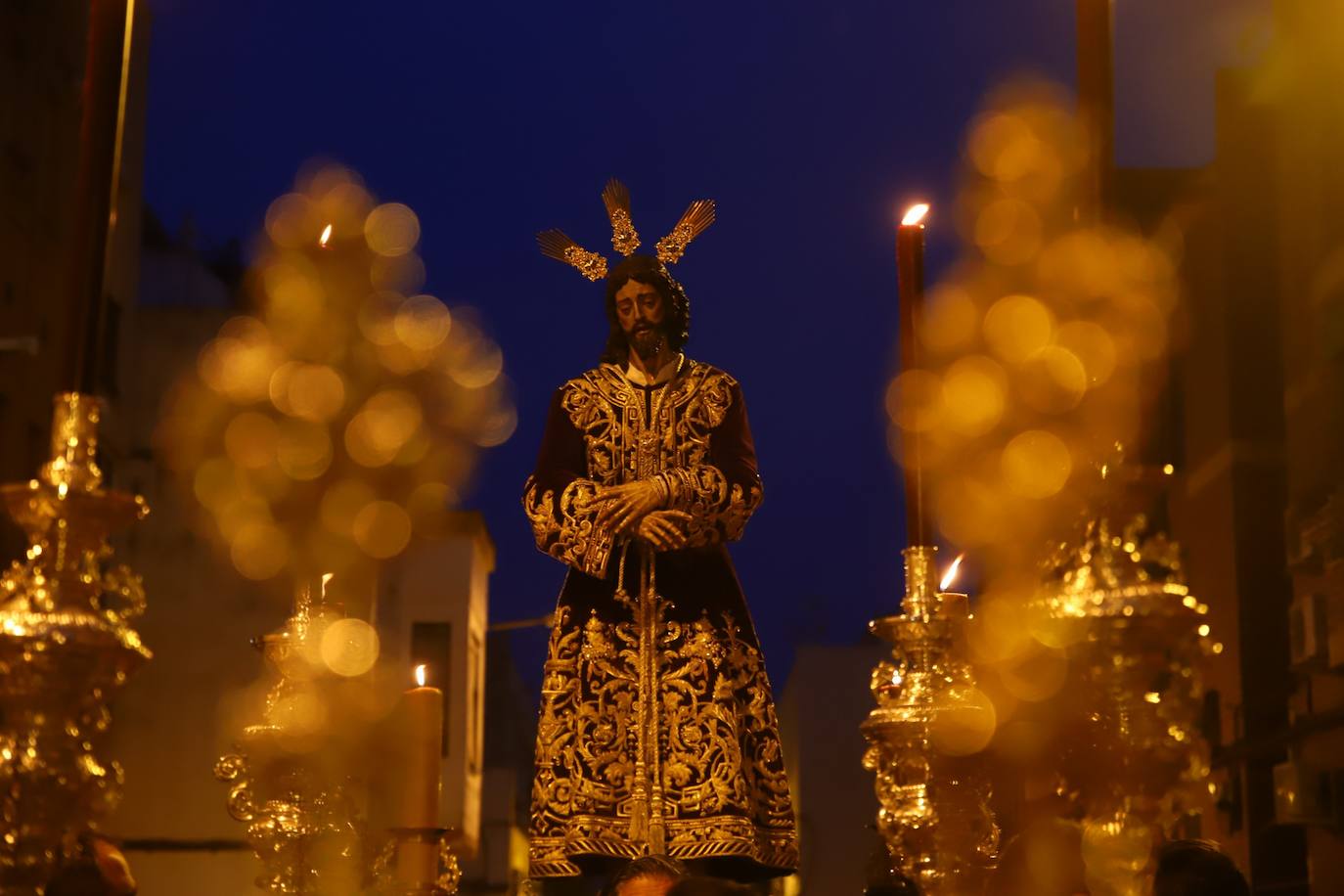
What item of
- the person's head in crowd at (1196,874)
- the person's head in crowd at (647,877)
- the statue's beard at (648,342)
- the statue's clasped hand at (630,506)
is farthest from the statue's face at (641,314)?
the person's head in crowd at (1196,874)

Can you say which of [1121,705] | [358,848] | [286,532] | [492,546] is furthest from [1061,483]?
[492,546]

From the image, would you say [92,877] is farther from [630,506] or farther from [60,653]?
[630,506]

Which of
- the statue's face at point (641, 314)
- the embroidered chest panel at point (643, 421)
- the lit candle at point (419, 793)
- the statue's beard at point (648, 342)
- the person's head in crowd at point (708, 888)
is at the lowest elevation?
the person's head in crowd at point (708, 888)

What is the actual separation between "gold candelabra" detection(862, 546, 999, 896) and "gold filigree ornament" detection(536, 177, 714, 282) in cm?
251

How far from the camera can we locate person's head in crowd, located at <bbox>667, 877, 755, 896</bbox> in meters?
2.79

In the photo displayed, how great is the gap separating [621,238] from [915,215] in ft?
7.17

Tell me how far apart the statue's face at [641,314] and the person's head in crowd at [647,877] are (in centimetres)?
176

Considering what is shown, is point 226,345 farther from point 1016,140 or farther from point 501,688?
point 501,688

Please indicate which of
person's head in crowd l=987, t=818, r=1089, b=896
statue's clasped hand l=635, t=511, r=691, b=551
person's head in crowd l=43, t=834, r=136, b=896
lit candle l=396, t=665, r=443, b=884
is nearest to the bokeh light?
lit candle l=396, t=665, r=443, b=884

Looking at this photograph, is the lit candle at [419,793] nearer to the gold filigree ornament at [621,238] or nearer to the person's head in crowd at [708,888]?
the person's head in crowd at [708,888]

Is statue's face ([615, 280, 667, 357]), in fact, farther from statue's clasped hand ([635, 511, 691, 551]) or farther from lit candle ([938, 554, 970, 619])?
lit candle ([938, 554, 970, 619])

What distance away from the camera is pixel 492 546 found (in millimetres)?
22516

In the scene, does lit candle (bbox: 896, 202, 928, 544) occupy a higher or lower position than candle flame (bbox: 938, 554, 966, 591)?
higher

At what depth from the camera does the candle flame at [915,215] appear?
10.2 feet
